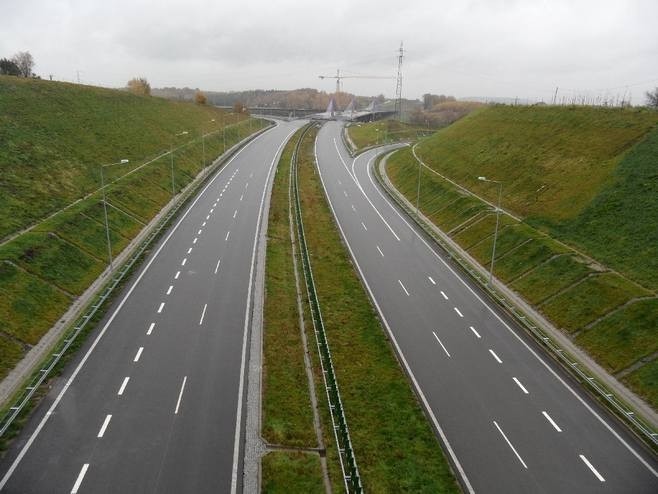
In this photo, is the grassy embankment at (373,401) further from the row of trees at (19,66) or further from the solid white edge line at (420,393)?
the row of trees at (19,66)

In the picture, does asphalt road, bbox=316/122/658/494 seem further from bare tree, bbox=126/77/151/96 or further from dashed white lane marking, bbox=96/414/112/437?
bare tree, bbox=126/77/151/96

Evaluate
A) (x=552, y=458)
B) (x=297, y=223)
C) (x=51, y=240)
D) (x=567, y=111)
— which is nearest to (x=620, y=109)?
(x=567, y=111)

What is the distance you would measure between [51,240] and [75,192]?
16050 mm

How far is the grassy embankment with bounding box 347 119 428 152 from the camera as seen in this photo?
12775 centimetres

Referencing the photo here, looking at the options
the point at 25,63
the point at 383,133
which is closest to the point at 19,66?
the point at 25,63

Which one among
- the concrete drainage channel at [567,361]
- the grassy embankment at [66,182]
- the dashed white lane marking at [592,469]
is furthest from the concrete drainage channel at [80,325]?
the concrete drainage channel at [567,361]

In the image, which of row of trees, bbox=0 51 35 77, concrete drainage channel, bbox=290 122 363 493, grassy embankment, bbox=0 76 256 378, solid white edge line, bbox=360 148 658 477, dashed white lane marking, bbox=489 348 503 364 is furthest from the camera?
row of trees, bbox=0 51 35 77

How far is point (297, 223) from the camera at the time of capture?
181 ft

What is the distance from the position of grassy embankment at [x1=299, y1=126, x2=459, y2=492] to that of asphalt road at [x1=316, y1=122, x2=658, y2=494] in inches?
36.9

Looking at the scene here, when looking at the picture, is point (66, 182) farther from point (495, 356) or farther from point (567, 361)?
point (567, 361)

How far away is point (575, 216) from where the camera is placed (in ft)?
153

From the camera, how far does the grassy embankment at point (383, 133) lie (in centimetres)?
12775

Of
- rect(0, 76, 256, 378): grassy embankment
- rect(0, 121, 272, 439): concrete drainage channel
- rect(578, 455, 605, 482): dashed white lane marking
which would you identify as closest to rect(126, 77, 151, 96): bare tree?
rect(0, 76, 256, 378): grassy embankment

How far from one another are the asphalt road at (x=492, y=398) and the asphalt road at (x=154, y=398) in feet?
34.4
